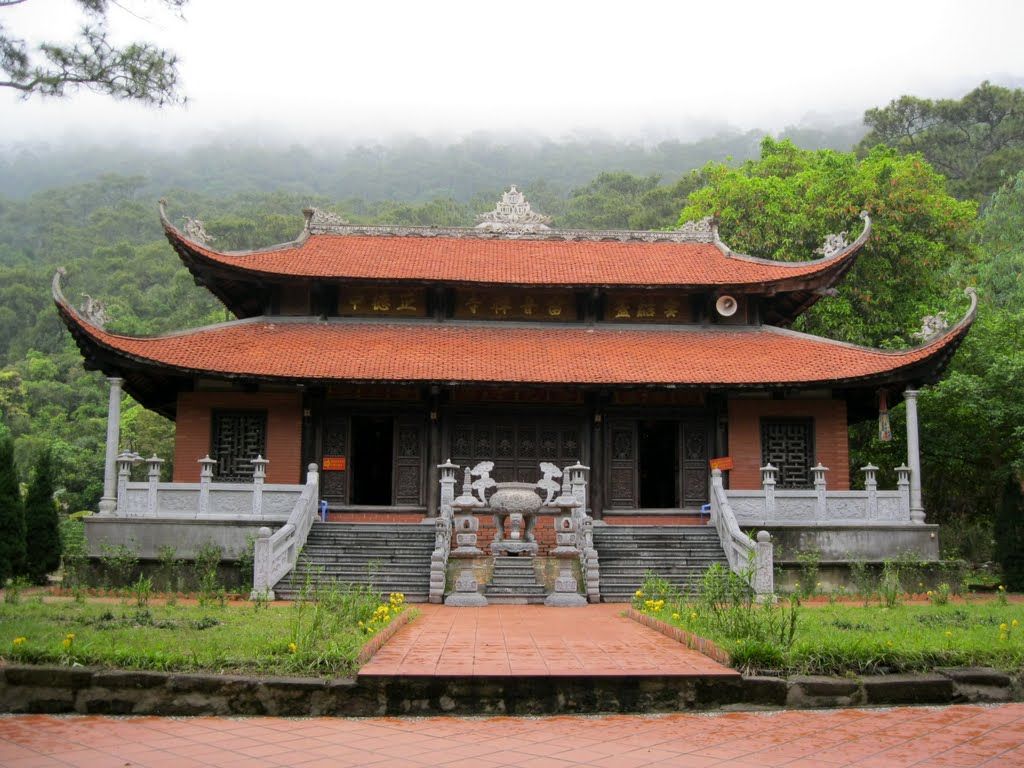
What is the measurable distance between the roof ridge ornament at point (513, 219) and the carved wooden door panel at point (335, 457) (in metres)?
6.95

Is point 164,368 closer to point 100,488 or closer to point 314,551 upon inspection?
point 314,551

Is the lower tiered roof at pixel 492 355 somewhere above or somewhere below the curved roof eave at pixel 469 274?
below

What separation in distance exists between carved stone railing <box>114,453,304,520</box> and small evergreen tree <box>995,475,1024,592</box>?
46.3 ft

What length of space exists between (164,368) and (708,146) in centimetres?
10781

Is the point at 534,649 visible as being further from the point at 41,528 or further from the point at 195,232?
the point at 195,232

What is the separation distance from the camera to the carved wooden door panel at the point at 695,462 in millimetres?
19797

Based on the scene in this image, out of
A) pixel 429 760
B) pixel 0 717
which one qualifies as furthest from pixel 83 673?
pixel 429 760

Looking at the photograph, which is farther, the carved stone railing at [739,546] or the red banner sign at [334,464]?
the red banner sign at [334,464]

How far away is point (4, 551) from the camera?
16766 millimetres

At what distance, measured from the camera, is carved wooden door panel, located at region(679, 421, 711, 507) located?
65.0ft

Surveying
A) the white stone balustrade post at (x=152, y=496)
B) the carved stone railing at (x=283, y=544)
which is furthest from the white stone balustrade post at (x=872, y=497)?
the white stone balustrade post at (x=152, y=496)

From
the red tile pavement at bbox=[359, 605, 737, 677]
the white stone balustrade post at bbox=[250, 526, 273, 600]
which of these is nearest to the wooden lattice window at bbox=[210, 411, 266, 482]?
the white stone balustrade post at bbox=[250, 526, 273, 600]

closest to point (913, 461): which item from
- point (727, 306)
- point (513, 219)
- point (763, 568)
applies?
point (727, 306)

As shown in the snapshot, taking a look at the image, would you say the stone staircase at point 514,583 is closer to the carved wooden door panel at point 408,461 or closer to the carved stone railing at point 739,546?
the carved stone railing at point 739,546
